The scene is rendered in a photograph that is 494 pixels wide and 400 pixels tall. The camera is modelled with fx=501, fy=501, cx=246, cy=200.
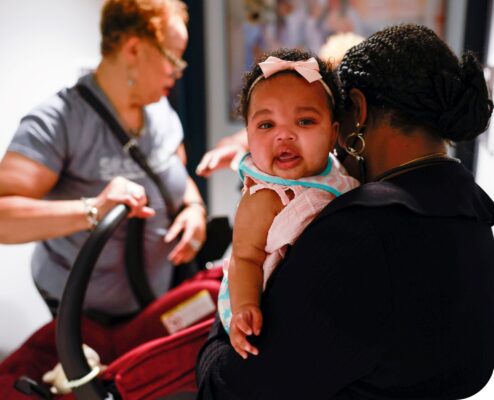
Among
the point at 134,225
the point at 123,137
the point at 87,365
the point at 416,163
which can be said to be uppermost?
the point at 416,163

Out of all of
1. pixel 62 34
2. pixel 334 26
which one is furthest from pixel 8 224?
pixel 334 26

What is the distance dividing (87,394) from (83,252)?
12.6 inches

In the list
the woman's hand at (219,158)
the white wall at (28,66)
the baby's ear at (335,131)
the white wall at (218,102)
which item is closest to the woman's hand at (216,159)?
the woman's hand at (219,158)

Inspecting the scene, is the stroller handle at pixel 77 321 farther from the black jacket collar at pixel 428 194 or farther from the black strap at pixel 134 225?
the black jacket collar at pixel 428 194

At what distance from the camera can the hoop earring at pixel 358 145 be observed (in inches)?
33.5

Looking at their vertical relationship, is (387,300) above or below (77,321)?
above

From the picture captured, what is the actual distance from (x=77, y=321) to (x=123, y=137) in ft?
1.80

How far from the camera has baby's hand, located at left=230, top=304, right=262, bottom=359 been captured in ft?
2.60

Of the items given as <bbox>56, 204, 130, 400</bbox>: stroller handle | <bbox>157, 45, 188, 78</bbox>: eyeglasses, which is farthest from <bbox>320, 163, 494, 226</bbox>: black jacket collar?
<bbox>157, 45, 188, 78</bbox>: eyeglasses

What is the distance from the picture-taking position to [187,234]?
1.60 metres

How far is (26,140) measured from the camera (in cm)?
127

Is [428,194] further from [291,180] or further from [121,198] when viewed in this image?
[121,198]

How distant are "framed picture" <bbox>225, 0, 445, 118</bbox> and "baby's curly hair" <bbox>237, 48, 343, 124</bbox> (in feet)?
6.73

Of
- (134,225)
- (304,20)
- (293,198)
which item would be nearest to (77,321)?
(134,225)
